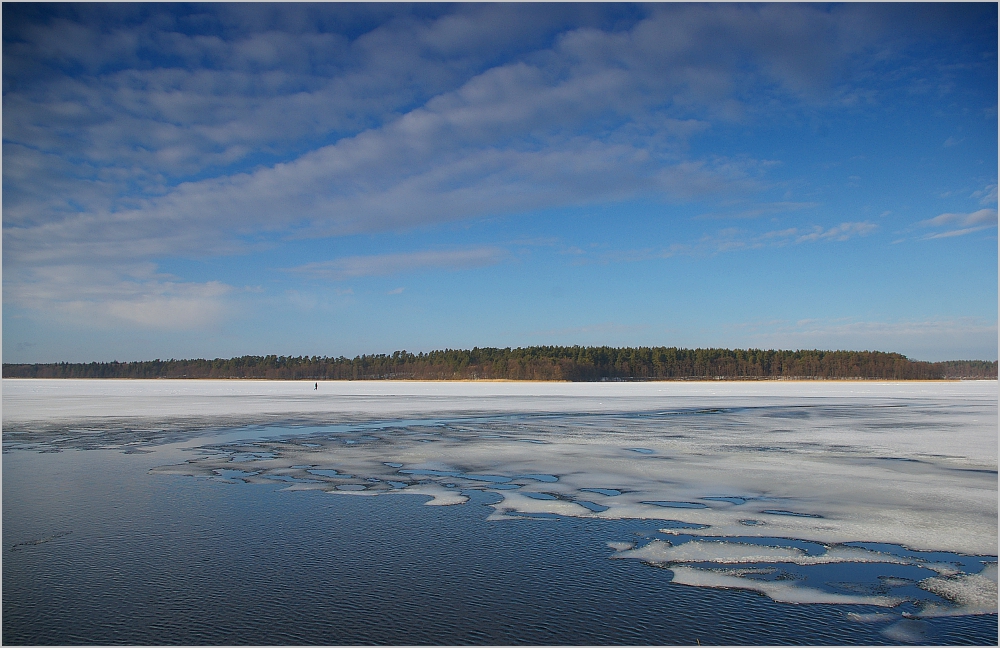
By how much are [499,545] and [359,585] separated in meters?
1.42

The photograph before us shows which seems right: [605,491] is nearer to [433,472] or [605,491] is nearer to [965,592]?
[433,472]

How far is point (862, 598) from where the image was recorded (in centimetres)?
436

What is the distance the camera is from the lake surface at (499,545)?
392 centimetres

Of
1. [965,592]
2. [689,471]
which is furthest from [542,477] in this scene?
[965,592]

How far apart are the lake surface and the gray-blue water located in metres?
0.02

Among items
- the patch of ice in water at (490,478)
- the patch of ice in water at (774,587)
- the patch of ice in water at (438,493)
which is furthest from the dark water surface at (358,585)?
the patch of ice in water at (490,478)

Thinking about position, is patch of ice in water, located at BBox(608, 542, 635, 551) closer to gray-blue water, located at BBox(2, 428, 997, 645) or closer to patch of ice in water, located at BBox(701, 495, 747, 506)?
gray-blue water, located at BBox(2, 428, 997, 645)

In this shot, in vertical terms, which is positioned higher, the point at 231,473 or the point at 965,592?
the point at 965,592

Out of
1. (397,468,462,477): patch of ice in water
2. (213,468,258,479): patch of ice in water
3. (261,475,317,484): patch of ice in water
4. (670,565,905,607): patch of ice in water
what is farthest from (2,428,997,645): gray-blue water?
(397,468,462,477): patch of ice in water

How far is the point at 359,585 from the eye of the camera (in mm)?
4555

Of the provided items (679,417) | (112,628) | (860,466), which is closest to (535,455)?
(860,466)

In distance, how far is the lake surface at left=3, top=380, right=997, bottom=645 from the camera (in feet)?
12.9

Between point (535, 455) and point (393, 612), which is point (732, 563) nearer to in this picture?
point (393, 612)

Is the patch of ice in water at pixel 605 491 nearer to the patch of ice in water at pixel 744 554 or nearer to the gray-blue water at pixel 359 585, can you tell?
the gray-blue water at pixel 359 585
